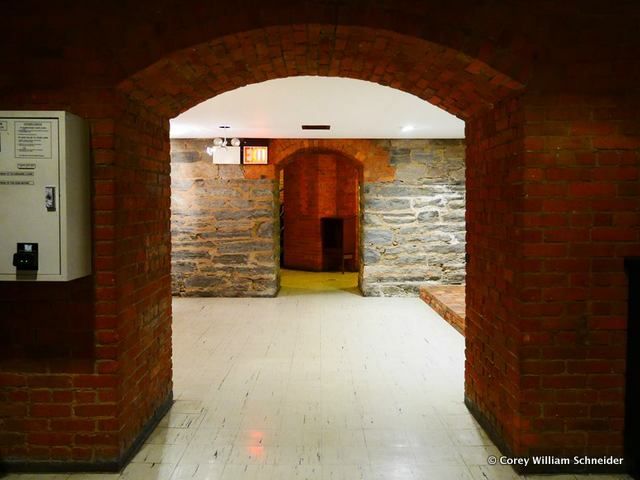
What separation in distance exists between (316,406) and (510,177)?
1.90 m

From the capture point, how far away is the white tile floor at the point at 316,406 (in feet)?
8.18

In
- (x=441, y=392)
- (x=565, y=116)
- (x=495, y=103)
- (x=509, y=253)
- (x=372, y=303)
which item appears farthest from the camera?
(x=372, y=303)

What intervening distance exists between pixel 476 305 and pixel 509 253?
0.65 metres

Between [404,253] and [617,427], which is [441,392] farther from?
[404,253]

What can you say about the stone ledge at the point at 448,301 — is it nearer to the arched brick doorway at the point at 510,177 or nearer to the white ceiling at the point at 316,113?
the white ceiling at the point at 316,113

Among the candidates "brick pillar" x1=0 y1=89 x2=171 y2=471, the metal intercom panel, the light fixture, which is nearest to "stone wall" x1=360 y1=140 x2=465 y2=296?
the light fixture

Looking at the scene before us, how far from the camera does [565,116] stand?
2.34m

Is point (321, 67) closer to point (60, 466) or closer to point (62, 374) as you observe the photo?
point (62, 374)

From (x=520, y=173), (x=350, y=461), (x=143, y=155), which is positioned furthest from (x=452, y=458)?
(x=143, y=155)

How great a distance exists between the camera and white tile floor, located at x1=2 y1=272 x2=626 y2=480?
249cm

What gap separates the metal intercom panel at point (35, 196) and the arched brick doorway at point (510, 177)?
0.64 ft

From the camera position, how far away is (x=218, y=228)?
24.0 feet

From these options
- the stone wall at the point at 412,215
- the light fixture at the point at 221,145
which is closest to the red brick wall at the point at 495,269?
the stone wall at the point at 412,215

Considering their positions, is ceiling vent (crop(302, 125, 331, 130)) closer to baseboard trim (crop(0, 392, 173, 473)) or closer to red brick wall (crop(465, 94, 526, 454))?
red brick wall (crop(465, 94, 526, 454))
